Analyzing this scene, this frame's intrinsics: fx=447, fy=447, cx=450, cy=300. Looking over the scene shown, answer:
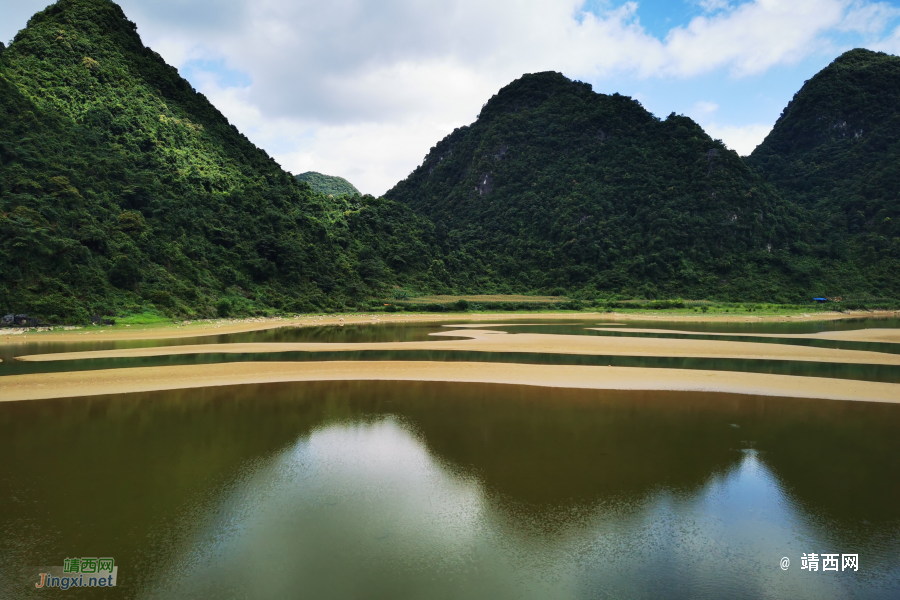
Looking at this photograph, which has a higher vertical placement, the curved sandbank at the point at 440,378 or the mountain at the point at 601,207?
the mountain at the point at 601,207

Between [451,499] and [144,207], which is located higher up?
[144,207]

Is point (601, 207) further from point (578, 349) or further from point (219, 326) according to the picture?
point (219, 326)

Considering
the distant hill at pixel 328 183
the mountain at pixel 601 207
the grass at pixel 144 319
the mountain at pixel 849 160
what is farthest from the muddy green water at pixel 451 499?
the distant hill at pixel 328 183

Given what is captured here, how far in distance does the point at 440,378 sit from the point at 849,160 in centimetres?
15324

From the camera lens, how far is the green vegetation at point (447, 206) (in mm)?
46688

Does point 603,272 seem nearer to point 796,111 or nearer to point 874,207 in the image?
point 874,207

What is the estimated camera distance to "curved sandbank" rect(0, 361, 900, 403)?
55.2 feet

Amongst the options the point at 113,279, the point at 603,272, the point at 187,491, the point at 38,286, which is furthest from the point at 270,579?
the point at 603,272

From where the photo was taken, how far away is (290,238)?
73.4m

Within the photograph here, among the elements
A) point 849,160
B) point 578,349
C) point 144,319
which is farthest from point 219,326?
point 849,160

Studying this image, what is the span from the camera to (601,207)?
11962 cm

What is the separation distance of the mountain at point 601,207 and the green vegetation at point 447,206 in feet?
1.89

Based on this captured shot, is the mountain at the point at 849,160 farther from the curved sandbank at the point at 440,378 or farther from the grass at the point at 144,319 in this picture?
the grass at the point at 144,319

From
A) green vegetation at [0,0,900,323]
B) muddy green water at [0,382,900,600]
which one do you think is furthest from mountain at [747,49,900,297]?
muddy green water at [0,382,900,600]
